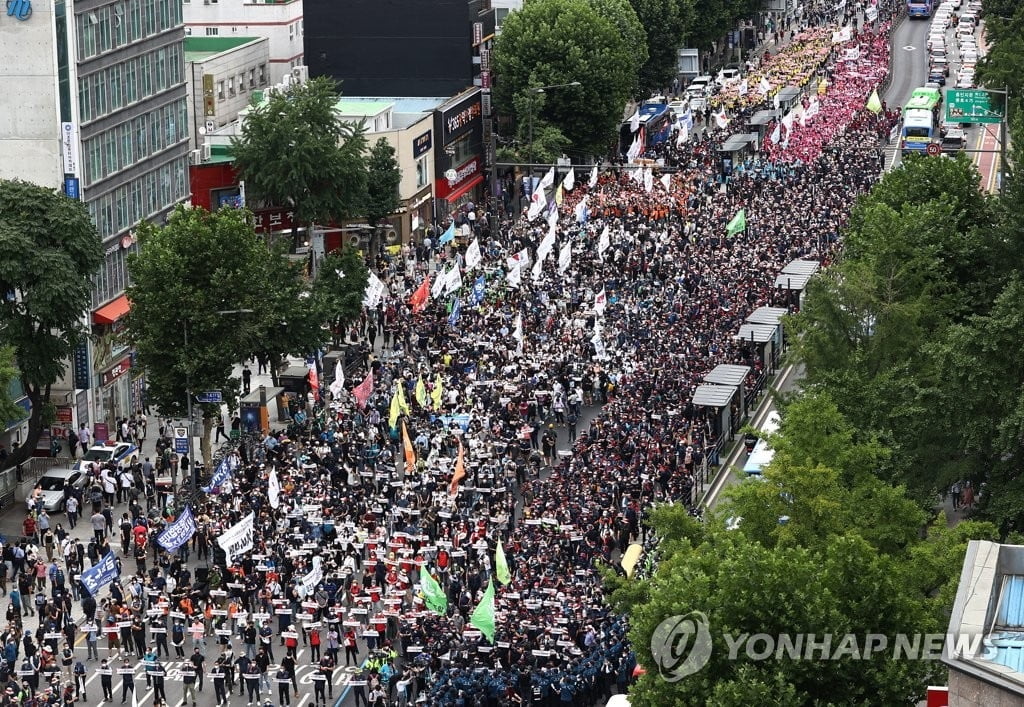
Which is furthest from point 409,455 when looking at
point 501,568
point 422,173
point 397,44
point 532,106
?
point 397,44

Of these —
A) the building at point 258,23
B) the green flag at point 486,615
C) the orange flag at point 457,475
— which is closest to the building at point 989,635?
the green flag at point 486,615

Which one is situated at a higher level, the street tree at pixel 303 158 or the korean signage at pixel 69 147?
the korean signage at pixel 69 147

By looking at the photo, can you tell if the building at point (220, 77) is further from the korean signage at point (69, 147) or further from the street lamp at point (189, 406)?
the street lamp at point (189, 406)

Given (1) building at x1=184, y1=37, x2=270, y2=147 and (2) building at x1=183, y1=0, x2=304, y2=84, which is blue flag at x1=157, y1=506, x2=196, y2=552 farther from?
(2) building at x1=183, y1=0, x2=304, y2=84

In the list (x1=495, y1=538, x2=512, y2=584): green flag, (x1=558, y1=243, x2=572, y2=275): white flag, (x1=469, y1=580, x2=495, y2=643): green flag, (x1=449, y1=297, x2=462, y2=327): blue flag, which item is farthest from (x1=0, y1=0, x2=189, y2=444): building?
(x1=469, y1=580, x2=495, y2=643): green flag

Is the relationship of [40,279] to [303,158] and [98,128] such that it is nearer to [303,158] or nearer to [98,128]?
[98,128]
